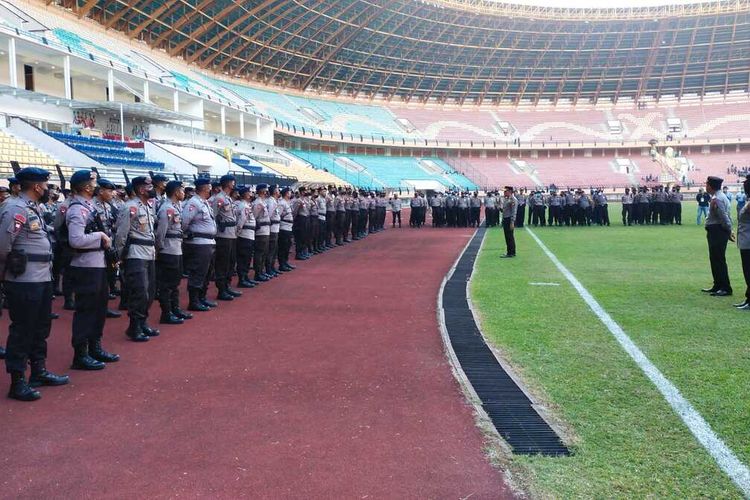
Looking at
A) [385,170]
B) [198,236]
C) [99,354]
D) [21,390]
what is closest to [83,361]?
[99,354]

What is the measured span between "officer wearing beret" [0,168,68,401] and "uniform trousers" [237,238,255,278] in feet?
18.2

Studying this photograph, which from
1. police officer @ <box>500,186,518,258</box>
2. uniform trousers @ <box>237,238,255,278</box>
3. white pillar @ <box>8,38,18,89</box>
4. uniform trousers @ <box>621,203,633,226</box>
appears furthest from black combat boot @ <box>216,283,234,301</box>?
uniform trousers @ <box>621,203,633,226</box>

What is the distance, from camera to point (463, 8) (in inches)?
2259

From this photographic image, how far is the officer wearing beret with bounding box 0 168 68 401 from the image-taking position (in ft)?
16.3

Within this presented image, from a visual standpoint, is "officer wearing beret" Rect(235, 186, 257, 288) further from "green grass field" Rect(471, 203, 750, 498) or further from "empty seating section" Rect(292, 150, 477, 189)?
"empty seating section" Rect(292, 150, 477, 189)

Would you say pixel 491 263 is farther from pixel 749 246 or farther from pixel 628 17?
pixel 628 17

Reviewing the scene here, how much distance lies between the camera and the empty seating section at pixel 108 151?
71.1 ft

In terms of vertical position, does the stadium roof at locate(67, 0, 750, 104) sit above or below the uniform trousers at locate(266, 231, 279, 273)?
above

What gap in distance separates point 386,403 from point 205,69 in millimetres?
50342

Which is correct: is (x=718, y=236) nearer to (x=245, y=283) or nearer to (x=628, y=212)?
(x=245, y=283)

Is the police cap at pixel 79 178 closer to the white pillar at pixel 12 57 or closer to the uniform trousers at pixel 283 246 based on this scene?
the uniform trousers at pixel 283 246

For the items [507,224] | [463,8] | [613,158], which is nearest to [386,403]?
[507,224]

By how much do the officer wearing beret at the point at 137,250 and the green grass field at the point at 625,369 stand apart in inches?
157

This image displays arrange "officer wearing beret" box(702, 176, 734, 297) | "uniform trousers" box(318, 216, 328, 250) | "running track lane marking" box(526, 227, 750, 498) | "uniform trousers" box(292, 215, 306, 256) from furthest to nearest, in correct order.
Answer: "uniform trousers" box(318, 216, 328, 250) → "uniform trousers" box(292, 215, 306, 256) → "officer wearing beret" box(702, 176, 734, 297) → "running track lane marking" box(526, 227, 750, 498)
